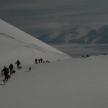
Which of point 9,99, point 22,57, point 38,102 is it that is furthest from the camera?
point 22,57

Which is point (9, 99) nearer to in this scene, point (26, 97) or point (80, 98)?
point (26, 97)

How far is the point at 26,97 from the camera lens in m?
29.4

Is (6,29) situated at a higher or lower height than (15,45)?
higher

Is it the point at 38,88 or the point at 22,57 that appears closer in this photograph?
the point at 38,88

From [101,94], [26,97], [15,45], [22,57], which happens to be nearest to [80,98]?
[101,94]

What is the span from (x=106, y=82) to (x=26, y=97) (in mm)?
9439

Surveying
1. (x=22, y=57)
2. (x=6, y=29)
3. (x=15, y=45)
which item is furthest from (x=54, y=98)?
(x=6, y=29)

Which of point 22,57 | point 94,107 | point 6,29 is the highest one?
point 6,29

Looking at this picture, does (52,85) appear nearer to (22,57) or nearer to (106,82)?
(106,82)

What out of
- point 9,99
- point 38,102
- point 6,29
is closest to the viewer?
point 38,102

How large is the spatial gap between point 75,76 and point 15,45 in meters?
104

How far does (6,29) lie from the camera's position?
193000 mm

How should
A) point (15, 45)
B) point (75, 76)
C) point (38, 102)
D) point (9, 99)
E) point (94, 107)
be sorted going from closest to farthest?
point (94, 107) < point (38, 102) < point (9, 99) < point (75, 76) < point (15, 45)

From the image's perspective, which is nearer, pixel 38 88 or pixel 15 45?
pixel 38 88
